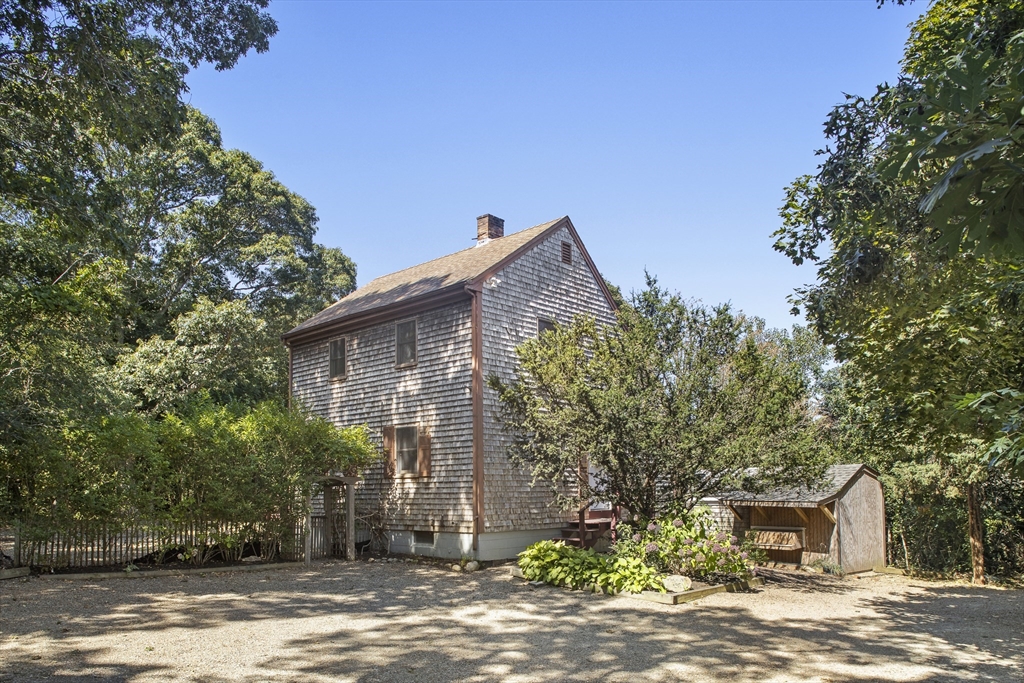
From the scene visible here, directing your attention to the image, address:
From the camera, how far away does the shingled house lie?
16.0 metres

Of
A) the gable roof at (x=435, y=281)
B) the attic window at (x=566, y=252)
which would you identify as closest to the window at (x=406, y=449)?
the gable roof at (x=435, y=281)

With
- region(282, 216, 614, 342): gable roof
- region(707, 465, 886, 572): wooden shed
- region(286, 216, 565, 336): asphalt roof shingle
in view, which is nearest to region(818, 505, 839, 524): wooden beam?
region(707, 465, 886, 572): wooden shed

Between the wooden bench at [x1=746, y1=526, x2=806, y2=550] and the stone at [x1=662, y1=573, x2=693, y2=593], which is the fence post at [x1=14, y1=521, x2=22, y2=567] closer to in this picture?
the stone at [x1=662, y1=573, x2=693, y2=593]

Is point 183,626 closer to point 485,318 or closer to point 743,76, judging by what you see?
point 485,318

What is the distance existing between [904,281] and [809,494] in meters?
7.50

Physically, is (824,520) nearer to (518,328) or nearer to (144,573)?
(518,328)

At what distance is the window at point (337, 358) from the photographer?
64.1 feet

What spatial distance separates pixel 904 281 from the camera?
937 centimetres

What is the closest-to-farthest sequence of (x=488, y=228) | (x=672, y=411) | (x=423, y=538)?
1. (x=672, y=411)
2. (x=423, y=538)
3. (x=488, y=228)

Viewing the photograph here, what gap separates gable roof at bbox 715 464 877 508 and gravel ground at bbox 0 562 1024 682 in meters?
2.23

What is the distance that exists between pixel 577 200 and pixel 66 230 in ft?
38.8

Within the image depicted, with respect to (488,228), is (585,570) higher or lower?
lower

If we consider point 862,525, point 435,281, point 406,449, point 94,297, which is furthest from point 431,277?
point 862,525

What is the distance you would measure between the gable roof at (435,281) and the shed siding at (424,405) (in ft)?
1.54
